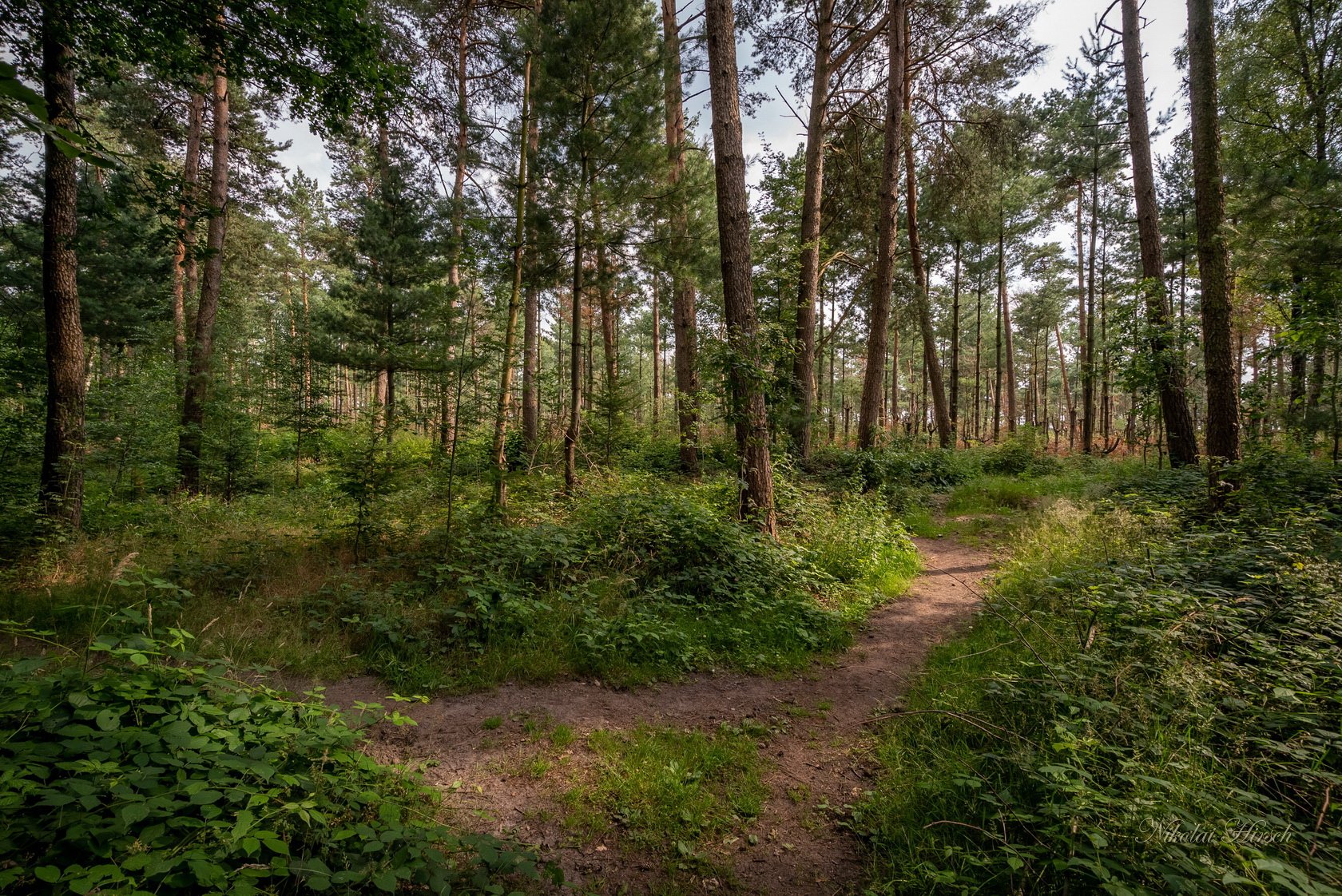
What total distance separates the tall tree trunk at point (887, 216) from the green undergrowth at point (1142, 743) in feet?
28.1

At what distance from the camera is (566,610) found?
481 cm

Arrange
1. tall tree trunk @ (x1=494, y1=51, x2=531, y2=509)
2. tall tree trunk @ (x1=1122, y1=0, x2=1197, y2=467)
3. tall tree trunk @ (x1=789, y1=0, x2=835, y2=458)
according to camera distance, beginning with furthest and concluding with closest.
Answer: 1. tall tree trunk @ (x1=789, y1=0, x2=835, y2=458)
2. tall tree trunk @ (x1=1122, y1=0, x2=1197, y2=467)
3. tall tree trunk @ (x1=494, y1=51, x2=531, y2=509)

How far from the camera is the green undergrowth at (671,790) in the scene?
2.63 metres

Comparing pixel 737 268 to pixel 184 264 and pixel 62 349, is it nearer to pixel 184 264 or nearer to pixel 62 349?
pixel 62 349

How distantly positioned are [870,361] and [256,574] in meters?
12.9

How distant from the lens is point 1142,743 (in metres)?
2.51

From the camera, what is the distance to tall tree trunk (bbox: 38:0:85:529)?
19.1 feet

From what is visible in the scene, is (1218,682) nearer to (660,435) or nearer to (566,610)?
(566,610)

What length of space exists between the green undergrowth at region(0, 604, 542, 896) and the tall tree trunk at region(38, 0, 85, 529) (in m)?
5.56

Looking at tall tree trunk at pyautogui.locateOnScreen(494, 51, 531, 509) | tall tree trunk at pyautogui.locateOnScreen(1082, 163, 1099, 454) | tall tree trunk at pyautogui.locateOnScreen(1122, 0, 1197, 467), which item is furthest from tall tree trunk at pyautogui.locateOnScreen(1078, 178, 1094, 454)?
tall tree trunk at pyautogui.locateOnScreen(494, 51, 531, 509)

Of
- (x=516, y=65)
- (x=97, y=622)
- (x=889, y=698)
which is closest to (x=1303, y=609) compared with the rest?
(x=889, y=698)

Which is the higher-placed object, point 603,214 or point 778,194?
point 778,194

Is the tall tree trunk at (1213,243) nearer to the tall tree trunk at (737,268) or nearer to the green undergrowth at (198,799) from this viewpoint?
the tall tree trunk at (737,268)

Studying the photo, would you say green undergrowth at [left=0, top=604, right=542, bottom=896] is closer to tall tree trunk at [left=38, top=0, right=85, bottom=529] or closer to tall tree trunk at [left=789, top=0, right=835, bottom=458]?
tall tree trunk at [left=38, top=0, right=85, bottom=529]
